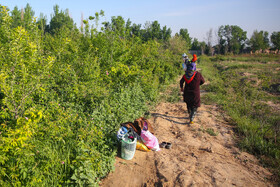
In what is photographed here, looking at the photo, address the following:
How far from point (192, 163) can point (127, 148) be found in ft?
4.18

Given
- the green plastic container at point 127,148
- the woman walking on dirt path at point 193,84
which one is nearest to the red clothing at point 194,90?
the woman walking on dirt path at point 193,84

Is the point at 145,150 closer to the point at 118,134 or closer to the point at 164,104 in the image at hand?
the point at 118,134

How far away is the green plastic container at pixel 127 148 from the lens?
3472 mm

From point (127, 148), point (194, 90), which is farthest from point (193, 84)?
point (127, 148)

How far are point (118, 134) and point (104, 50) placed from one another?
3.18 metres

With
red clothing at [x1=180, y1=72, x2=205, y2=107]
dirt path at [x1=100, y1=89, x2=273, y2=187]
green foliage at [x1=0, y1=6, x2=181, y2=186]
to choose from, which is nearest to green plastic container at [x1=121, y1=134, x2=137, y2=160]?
dirt path at [x1=100, y1=89, x2=273, y2=187]

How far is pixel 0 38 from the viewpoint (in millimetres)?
5027

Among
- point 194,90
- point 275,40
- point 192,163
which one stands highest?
point 275,40

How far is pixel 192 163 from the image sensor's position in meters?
3.63

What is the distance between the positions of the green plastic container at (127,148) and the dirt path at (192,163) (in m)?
0.09

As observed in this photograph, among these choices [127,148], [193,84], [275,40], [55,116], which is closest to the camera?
[55,116]

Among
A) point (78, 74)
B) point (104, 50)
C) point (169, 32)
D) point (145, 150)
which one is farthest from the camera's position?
point (169, 32)

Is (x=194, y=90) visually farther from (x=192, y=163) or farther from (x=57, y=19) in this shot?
(x=57, y=19)

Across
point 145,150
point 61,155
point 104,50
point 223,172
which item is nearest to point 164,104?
point 104,50
